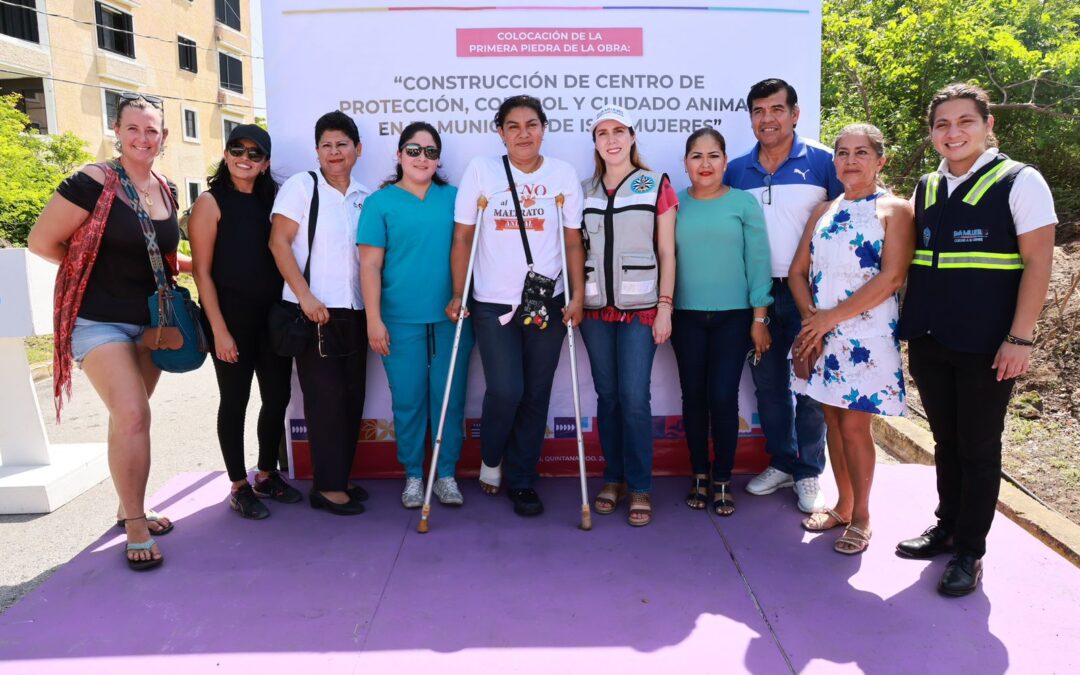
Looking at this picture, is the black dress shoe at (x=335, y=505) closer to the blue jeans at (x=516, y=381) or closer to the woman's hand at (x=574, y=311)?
the blue jeans at (x=516, y=381)

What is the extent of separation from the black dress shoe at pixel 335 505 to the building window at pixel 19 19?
21468 mm

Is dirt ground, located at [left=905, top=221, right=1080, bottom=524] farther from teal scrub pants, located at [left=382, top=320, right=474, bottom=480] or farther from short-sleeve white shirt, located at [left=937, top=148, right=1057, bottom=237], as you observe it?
teal scrub pants, located at [left=382, top=320, right=474, bottom=480]

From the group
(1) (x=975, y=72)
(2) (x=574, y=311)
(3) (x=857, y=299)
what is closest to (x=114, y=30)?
(1) (x=975, y=72)

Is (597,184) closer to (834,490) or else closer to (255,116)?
(834,490)

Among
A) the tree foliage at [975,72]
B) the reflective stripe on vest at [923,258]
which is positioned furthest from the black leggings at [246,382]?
the tree foliage at [975,72]

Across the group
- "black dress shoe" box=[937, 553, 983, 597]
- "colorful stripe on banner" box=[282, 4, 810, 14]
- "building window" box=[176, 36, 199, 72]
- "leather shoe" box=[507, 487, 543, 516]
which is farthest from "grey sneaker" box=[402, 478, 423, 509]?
"building window" box=[176, 36, 199, 72]

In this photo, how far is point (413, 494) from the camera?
150 inches

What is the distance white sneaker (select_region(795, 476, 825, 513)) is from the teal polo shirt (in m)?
2.05

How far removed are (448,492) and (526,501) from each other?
43 cm

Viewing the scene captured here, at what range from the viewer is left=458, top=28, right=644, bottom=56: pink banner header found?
12.8 ft

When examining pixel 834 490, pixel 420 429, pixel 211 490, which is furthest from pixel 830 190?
pixel 211 490

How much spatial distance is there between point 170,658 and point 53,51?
2322cm

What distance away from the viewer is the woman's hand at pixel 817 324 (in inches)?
119

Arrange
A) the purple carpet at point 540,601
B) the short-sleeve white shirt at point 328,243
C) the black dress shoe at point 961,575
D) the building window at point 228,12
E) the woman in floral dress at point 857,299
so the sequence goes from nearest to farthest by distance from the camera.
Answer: the purple carpet at point 540,601 → the black dress shoe at point 961,575 → the woman in floral dress at point 857,299 → the short-sleeve white shirt at point 328,243 → the building window at point 228,12
